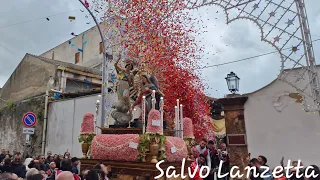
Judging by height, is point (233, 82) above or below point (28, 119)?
above

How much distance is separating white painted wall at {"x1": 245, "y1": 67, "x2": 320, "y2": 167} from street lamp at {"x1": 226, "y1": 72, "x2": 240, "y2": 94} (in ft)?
1.70

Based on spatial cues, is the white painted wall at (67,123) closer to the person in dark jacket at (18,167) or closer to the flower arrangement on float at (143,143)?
the person in dark jacket at (18,167)

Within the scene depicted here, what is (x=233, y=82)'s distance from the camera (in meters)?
9.23

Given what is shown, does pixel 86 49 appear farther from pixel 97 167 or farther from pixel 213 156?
pixel 97 167

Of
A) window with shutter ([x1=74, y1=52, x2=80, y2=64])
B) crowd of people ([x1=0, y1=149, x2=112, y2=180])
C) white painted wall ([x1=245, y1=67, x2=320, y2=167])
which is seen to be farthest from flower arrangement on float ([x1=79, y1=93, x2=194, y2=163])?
window with shutter ([x1=74, y1=52, x2=80, y2=64])

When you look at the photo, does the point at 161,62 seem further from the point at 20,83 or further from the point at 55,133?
the point at 20,83

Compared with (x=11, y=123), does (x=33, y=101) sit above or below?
above

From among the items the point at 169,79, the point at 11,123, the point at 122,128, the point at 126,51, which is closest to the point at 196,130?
the point at 169,79

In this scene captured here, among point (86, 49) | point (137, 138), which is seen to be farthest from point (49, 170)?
point (86, 49)

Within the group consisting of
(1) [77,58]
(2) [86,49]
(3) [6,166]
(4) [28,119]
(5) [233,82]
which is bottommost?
(3) [6,166]

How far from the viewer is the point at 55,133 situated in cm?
1433

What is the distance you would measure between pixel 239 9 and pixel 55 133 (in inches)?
431

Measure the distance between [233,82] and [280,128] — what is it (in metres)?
2.04

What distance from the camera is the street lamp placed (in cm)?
912
